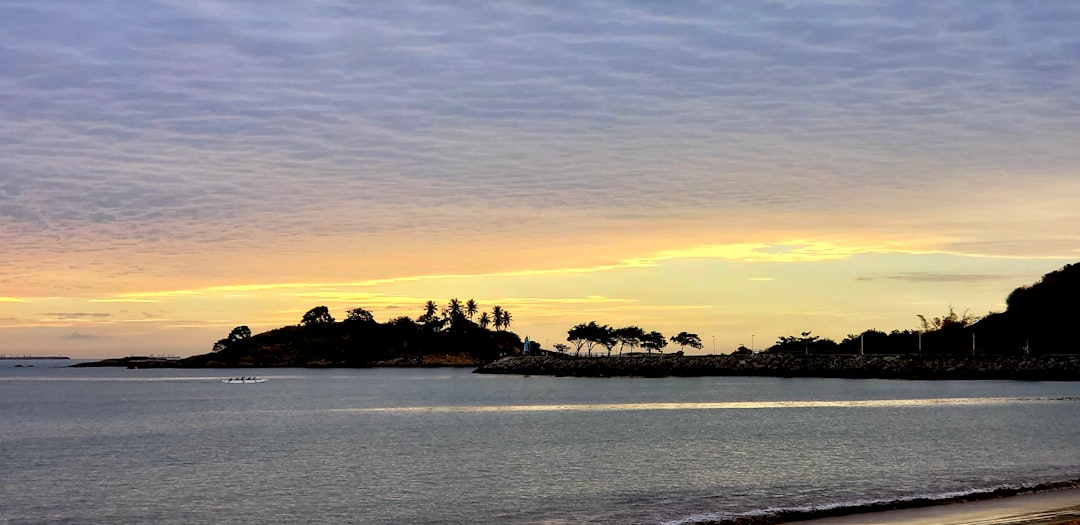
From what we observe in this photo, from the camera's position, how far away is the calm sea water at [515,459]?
3759cm

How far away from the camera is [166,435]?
71.9 meters

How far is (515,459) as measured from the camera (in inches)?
2087

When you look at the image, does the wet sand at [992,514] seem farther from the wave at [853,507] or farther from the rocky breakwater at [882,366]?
the rocky breakwater at [882,366]

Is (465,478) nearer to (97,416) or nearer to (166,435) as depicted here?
(166,435)

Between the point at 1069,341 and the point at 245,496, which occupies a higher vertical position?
the point at 1069,341

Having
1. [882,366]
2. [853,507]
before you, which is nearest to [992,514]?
[853,507]

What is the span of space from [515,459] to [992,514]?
2765cm

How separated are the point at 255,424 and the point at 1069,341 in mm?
143001

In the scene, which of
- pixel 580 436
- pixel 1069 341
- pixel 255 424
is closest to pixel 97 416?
pixel 255 424

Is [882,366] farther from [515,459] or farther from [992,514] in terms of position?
[992,514]

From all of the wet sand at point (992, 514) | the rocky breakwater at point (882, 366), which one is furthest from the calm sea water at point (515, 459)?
the rocky breakwater at point (882, 366)

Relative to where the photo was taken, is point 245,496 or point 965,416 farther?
point 965,416

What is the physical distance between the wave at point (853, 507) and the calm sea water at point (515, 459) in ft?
2.70

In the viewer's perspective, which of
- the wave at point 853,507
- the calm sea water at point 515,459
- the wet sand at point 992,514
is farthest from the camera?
the calm sea water at point 515,459
